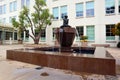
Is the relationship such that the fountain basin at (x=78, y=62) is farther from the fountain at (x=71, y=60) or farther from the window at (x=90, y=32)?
the window at (x=90, y=32)

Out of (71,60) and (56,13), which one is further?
(56,13)

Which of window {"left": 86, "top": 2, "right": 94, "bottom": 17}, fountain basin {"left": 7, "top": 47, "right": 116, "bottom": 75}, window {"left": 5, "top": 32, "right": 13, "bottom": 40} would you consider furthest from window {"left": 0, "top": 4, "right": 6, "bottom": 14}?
fountain basin {"left": 7, "top": 47, "right": 116, "bottom": 75}

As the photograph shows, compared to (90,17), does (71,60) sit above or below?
below

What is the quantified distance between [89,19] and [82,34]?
2.54m

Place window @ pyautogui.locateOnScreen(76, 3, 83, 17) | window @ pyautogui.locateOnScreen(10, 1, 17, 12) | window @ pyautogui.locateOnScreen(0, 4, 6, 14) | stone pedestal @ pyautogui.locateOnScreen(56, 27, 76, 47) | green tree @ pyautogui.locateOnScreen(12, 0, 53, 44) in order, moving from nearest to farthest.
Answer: stone pedestal @ pyautogui.locateOnScreen(56, 27, 76, 47) < green tree @ pyautogui.locateOnScreen(12, 0, 53, 44) < window @ pyautogui.locateOnScreen(76, 3, 83, 17) < window @ pyautogui.locateOnScreen(10, 1, 17, 12) < window @ pyautogui.locateOnScreen(0, 4, 6, 14)

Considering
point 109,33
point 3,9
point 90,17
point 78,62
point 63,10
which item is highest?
point 3,9

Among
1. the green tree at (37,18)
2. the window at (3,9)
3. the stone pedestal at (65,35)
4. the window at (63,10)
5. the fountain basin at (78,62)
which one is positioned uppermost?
the window at (3,9)

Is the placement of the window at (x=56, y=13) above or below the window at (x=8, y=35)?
above

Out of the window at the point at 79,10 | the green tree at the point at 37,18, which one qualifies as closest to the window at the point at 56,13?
the green tree at the point at 37,18

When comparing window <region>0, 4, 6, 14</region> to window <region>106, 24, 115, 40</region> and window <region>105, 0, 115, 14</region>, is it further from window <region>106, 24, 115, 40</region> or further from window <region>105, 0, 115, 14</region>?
window <region>106, 24, 115, 40</region>

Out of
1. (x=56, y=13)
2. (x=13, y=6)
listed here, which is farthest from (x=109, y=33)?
(x=13, y=6)

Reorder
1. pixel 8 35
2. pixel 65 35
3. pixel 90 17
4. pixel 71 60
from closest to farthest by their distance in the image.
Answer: pixel 71 60, pixel 65 35, pixel 90 17, pixel 8 35

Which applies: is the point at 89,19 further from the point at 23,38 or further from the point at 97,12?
the point at 23,38

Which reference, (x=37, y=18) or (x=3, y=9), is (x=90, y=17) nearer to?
(x=37, y=18)
